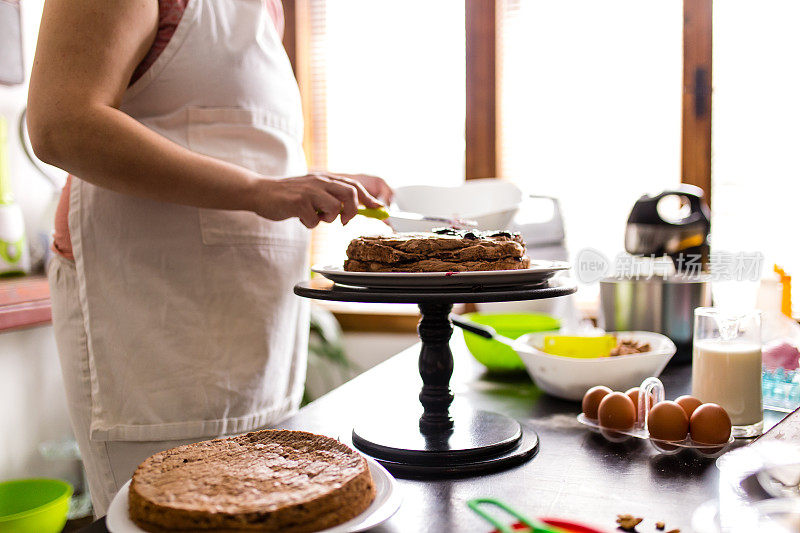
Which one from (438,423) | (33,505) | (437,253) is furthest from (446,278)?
(33,505)

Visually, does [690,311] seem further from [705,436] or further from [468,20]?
[468,20]

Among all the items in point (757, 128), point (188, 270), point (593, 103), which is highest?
point (593, 103)

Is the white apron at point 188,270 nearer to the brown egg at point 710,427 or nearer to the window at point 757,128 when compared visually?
the brown egg at point 710,427

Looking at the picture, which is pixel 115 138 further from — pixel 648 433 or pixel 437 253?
pixel 648 433

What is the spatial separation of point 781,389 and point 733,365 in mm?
196

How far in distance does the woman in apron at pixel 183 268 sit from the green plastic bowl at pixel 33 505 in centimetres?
73

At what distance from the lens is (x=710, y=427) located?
856 mm

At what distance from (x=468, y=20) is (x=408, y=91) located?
0.36 meters

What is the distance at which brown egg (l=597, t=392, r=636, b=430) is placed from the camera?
915mm

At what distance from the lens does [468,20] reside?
2850 millimetres

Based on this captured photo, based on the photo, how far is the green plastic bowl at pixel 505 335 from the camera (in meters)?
1.32

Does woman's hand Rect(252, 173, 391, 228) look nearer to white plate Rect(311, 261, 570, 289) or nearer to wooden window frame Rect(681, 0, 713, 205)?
white plate Rect(311, 261, 570, 289)

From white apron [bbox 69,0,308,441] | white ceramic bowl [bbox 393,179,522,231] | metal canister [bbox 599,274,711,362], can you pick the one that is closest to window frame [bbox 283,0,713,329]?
white ceramic bowl [bbox 393,179,522,231]

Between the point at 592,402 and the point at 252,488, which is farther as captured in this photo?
the point at 592,402
